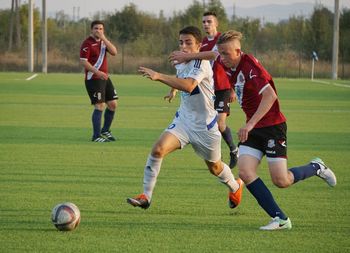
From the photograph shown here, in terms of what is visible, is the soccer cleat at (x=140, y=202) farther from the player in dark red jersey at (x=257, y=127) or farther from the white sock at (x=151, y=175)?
the player in dark red jersey at (x=257, y=127)

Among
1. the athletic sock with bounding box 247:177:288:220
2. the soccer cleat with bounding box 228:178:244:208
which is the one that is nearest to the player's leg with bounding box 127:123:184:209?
the soccer cleat with bounding box 228:178:244:208

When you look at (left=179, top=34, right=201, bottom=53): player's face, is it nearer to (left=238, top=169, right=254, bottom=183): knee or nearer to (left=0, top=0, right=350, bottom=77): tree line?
(left=238, top=169, right=254, bottom=183): knee

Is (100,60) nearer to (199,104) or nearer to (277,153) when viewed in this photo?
(199,104)

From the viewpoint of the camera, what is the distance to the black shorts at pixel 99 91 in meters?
16.0

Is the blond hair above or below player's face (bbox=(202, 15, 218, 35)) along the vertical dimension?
below

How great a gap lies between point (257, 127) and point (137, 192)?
252 cm

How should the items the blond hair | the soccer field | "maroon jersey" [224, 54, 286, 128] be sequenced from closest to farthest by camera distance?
the soccer field, the blond hair, "maroon jersey" [224, 54, 286, 128]

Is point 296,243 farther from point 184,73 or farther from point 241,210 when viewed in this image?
point 184,73

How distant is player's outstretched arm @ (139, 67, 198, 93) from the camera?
7875 millimetres

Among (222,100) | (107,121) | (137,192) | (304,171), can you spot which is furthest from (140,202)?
(107,121)

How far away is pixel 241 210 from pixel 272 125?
1.41 metres

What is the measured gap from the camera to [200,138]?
9.04m

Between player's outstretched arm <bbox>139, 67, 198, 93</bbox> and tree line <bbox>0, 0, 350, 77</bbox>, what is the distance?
4763 cm

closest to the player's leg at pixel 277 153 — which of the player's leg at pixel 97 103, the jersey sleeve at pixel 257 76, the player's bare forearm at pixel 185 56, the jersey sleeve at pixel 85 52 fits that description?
the jersey sleeve at pixel 257 76
